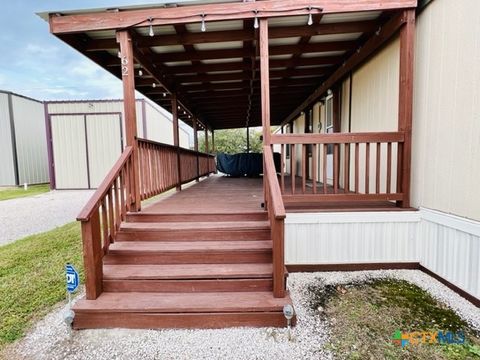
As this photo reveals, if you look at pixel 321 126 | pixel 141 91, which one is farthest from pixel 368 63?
pixel 141 91

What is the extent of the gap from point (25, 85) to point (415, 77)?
44082mm

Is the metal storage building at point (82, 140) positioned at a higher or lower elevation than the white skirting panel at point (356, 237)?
higher

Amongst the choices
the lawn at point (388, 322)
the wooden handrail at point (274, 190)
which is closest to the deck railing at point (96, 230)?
the wooden handrail at point (274, 190)

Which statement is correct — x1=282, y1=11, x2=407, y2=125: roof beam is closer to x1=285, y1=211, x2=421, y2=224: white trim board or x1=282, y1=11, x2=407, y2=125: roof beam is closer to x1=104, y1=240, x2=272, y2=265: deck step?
x1=285, y1=211, x2=421, y2=224: white trim board

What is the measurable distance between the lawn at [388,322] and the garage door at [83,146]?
38.8 ft

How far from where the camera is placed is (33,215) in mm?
7008

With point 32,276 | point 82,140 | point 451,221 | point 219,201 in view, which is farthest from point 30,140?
point 451,221

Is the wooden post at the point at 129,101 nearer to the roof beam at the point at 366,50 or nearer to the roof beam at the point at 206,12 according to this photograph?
the roof beam at the point at 206,12

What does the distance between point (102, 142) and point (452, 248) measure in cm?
1307

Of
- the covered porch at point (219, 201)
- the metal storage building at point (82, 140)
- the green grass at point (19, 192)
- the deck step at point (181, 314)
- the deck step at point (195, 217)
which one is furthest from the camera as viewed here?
the metal storage building at point (82, 140)

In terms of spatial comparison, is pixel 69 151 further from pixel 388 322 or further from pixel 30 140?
pixel 388 322

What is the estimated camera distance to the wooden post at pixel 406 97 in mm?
3115

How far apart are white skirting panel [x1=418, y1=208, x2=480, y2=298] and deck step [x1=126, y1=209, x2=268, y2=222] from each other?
6.32 feet

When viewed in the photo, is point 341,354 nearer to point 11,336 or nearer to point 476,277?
point 476,277
